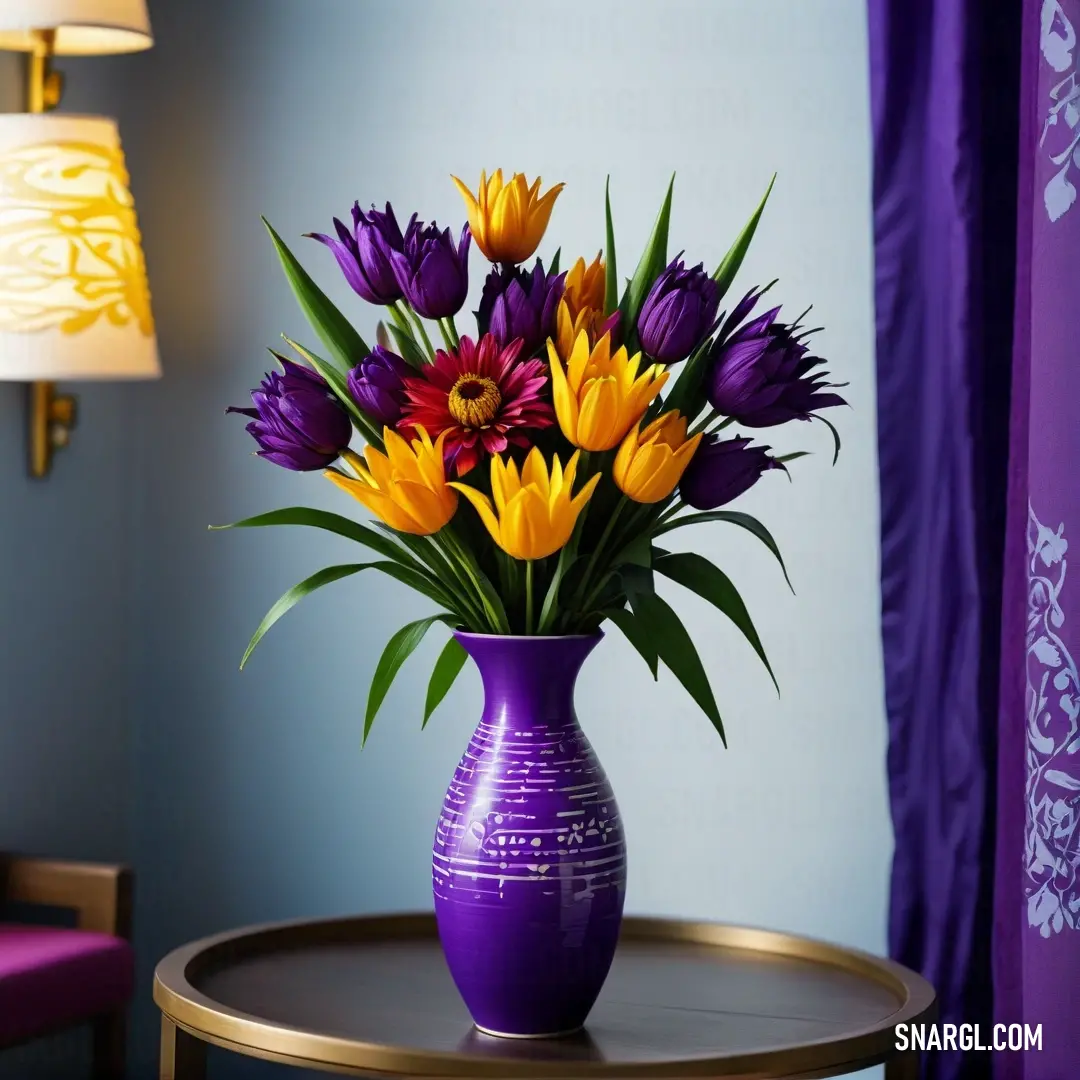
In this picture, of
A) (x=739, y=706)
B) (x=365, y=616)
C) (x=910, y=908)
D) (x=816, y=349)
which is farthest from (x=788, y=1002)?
(x=365, y=616)

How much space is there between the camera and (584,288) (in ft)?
4.40

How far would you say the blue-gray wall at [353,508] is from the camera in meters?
2.21

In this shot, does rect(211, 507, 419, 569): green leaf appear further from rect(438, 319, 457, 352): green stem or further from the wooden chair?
the wooden chair

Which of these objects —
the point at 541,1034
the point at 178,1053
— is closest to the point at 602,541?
the point at 541,1034

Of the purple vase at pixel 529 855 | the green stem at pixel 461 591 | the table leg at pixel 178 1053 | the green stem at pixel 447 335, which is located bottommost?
the table leg at pixel 178 1053

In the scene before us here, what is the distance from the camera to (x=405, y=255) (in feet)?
4.20

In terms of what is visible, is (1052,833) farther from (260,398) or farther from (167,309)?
(167,309)

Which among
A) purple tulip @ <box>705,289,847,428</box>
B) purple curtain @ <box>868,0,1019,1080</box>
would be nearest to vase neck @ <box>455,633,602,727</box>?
purple tulip @ <box>705,289,847,428</box>

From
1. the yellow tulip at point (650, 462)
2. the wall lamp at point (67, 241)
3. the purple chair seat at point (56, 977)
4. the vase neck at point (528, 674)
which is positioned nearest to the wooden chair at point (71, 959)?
the purple chair seat at point (56, 977)

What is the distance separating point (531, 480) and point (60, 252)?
3.75ft

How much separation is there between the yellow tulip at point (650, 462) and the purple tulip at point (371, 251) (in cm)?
23

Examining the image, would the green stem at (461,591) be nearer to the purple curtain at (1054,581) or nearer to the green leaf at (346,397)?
the green leaf at (346,397)

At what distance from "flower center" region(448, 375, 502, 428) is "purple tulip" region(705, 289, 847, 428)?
0.18 metres

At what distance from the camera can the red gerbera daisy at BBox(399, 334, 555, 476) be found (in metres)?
1.24
